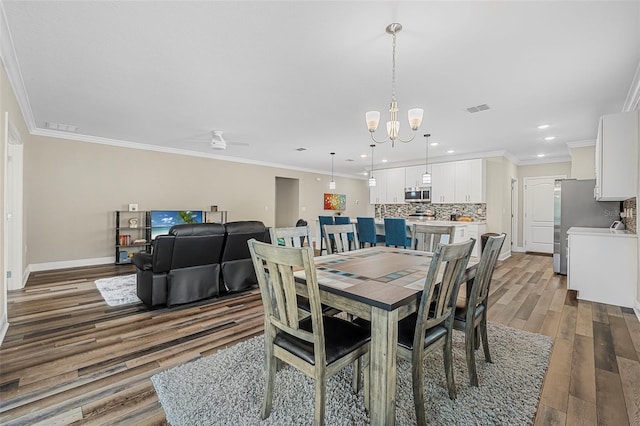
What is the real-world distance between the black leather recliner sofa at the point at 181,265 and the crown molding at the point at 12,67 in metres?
2.00

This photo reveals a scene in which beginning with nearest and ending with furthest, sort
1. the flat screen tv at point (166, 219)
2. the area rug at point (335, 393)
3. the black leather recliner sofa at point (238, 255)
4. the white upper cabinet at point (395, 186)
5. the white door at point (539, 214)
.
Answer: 1. the area rug at point (335, 393)
2. the black leather recliner sofa at point (238, 255)
3. the flat screen tv at point (166, 219)
4. the white door at point (539, 214)
5. the white upper cabinet at point (395, 186)

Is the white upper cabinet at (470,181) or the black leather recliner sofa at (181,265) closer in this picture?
the black leather recliner sofa at (181,265)

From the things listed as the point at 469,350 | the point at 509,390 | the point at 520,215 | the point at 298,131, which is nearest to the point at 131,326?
the point at 469,350

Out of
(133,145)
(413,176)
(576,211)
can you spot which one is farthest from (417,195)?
(133,145)

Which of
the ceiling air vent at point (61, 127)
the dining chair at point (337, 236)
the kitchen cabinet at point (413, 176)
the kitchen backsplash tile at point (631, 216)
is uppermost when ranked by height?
the ceiling air vent at point (61, 127)

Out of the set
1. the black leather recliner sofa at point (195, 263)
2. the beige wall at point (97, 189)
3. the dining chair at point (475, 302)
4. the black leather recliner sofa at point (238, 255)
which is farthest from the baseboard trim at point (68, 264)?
the dining chair at point (475, 302)

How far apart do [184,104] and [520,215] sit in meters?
8.49

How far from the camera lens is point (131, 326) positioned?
2787 millimetres

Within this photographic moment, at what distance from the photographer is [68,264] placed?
5.24 meters

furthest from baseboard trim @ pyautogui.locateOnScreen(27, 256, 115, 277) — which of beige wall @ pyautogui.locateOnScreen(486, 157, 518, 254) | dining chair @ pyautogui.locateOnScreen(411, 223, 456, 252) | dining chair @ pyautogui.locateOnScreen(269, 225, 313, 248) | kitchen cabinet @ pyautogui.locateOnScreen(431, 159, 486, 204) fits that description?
beige wall @ pyautogui.locateOnScreen(486, 157, 518, 254)

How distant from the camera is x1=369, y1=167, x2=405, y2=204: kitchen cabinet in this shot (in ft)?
26.5

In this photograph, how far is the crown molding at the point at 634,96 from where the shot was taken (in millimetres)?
2868

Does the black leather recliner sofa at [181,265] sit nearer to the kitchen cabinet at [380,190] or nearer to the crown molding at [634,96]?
the crown molding at [634,96]

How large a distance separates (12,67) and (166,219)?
12.1 feet
